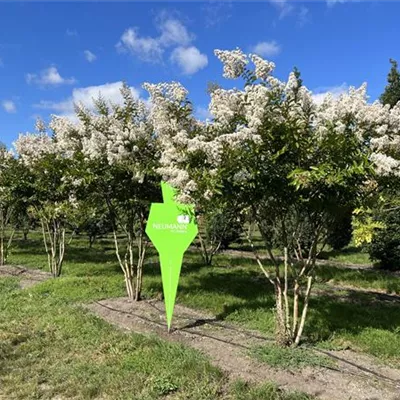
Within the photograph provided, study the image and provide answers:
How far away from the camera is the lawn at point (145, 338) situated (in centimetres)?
447

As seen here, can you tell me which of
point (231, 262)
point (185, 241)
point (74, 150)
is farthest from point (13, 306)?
point (231, 262)

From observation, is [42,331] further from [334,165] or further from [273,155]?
[334,165]

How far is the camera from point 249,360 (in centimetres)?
509

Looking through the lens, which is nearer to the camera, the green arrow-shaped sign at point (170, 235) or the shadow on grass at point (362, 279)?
the green arrow-shaped sign at point (170, 235)

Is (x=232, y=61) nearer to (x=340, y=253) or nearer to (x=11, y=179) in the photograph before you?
(x=11, y=179)

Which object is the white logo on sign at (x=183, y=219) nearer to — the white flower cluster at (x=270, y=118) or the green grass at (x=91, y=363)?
the white flower cluster at (x=270, y=118)

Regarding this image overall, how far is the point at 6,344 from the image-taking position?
231 inches

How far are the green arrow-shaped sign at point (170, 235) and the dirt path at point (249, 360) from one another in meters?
0.60

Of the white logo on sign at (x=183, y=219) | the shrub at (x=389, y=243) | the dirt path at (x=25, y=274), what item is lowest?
the dirt path at (x=25, y=274)

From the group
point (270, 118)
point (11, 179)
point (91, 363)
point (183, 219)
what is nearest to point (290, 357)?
point (91, 363)

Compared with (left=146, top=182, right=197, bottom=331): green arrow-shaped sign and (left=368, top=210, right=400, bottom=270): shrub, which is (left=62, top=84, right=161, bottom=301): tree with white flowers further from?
(left=368, top=210, right=400, bottom=270): shrub

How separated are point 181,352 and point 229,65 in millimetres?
3470

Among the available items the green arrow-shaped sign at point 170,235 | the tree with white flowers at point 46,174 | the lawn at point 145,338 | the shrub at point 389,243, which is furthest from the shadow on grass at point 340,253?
the green arrow-shaped sign at point 170,235

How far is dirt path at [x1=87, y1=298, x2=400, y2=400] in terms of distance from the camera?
171 inches
